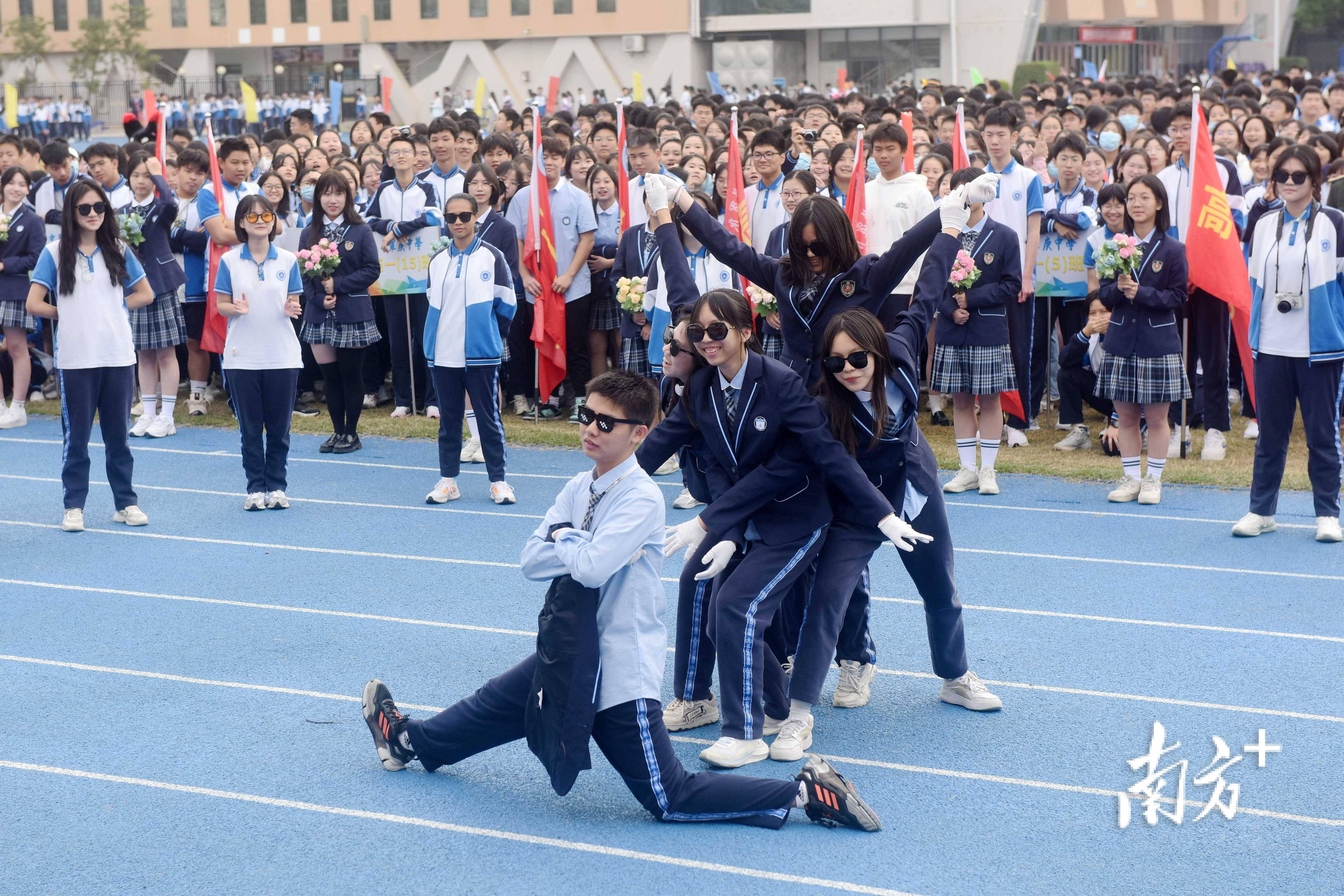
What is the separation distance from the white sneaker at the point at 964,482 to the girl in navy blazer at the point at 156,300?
21.0 ft

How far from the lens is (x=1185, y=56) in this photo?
6250 cm

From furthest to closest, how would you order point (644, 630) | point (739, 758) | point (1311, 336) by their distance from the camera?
point (1311, 336) < point (739, 758) < point (644, 630)

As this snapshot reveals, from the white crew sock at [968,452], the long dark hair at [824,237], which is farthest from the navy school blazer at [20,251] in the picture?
the long dark hair at [824,237]

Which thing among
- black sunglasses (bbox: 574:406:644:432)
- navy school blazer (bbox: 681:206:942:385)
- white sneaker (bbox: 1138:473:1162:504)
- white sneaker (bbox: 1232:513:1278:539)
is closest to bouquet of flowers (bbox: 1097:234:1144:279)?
white sneaker (bbox: 1138:473:1162:504)

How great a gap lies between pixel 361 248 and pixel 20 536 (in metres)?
3.45

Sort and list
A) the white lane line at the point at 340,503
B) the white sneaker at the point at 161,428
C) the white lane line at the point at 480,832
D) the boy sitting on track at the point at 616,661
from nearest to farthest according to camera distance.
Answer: the white lane line at the point at 480,832 → the boy sitting on track at the point at 616,661 → the white lane line at the point at 340,503 → the white sneaker at the point at 161,428

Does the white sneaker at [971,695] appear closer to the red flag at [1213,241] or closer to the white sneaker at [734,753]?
the white sneaker at [734,753]

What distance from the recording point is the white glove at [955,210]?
19.1 feet

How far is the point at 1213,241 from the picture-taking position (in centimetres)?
920

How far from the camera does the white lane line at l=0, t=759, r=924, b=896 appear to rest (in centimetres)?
445

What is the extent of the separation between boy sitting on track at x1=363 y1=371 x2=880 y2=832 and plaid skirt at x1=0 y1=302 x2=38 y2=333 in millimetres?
8806

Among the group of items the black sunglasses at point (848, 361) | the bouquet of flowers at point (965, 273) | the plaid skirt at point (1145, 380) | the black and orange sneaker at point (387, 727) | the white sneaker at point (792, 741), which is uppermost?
the bouquet of flowers at point (965, 273)

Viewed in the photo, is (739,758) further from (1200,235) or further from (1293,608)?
(1200,235)

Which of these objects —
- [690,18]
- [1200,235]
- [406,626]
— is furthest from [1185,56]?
[406,626]
